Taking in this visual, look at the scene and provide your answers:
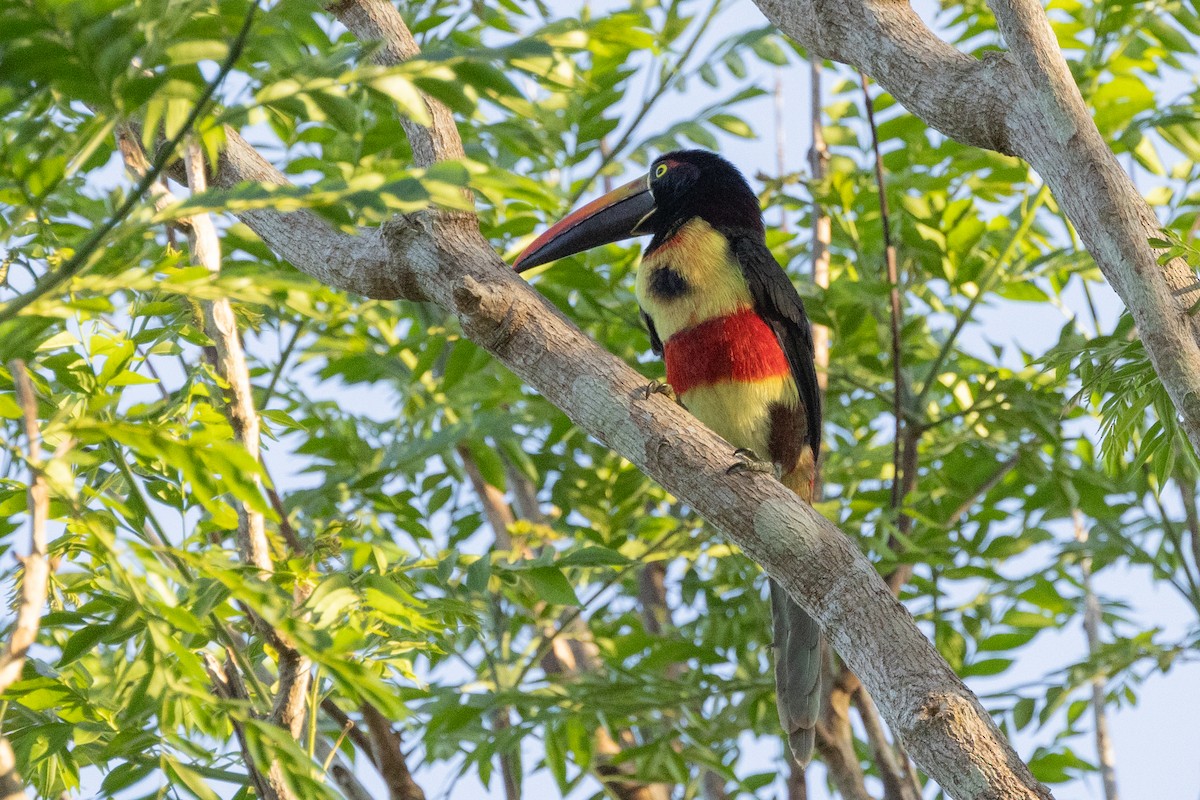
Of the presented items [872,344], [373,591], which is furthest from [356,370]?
[373,591]

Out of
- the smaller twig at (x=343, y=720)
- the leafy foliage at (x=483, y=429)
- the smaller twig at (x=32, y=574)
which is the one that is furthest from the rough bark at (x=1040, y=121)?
the smaller twig at (x=343, y=720)

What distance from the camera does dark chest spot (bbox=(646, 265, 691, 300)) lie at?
4375 mm

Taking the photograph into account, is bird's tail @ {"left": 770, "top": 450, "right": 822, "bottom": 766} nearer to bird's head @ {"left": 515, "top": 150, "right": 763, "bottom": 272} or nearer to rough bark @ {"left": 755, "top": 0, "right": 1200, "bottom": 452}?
bird's head @ {"left": 515, "top": 150, "right": 763, "bottom": 272}

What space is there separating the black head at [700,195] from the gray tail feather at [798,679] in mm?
1509

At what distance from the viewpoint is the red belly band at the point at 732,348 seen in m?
4.37

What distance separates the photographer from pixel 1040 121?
2.63 meters

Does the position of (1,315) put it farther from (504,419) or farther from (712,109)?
(712,109)

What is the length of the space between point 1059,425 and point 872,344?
749mm

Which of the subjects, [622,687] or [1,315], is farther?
[622,687]

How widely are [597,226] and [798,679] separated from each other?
1717 mm

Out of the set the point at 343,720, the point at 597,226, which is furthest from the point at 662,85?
the point at 343,720

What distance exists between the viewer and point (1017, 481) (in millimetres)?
5031

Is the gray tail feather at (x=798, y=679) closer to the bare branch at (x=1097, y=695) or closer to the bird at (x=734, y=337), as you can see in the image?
the bird at (x=734, y=337)

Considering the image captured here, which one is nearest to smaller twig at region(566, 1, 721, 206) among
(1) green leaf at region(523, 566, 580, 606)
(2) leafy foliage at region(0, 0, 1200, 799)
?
(2) leafy foliage at region(0, 0, 1200, 799)
